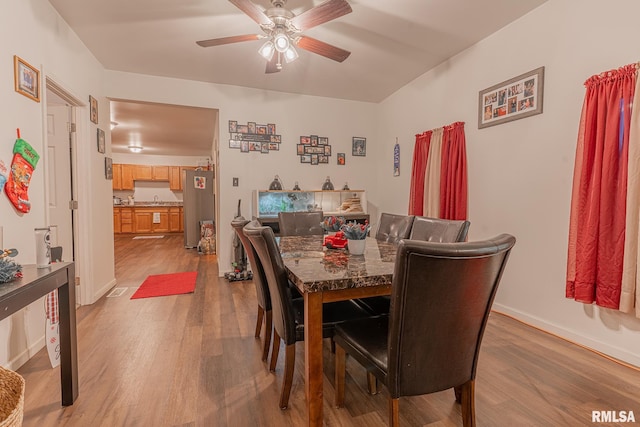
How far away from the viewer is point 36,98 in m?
2.13

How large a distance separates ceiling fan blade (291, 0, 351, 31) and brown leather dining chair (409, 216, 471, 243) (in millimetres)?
1535

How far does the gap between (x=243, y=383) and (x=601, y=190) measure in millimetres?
2599

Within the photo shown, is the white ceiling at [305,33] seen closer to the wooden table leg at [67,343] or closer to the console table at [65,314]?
the console table at [65,314]

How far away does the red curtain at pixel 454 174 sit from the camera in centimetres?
319

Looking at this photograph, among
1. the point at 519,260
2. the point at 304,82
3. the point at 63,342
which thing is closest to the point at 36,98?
the point at 63,342

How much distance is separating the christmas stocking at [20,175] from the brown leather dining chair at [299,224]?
6.22ft

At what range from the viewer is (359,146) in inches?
193

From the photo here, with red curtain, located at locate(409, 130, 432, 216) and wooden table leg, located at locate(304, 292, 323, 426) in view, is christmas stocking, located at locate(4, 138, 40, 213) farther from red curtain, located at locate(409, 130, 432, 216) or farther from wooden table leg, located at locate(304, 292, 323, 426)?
red curtain, located at locate(409, 130, 432, 216)

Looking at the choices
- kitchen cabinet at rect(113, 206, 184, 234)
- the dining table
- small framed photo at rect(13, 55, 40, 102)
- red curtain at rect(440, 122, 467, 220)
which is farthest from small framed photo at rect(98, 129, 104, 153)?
kitchen cabinet at rect(113, 206, 184, 234)

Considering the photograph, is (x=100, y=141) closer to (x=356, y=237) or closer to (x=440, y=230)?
(x=356, y=237)

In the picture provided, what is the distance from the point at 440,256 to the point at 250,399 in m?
1.33

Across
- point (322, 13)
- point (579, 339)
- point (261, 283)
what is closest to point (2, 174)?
point (261, 283)

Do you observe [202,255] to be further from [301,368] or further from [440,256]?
[440,256]

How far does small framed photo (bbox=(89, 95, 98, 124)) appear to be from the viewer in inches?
123
